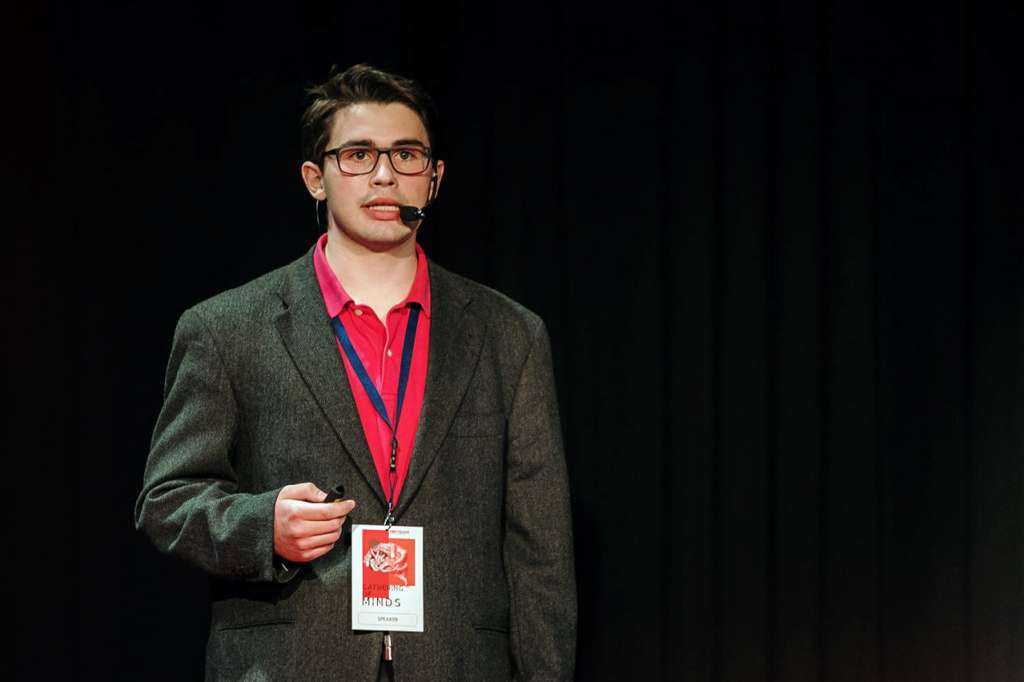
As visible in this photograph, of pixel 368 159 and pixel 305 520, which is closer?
→ pixel 305 520

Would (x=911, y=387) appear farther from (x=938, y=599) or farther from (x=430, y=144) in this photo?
(x=430, y=144)

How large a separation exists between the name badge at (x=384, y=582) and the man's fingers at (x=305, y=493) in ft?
0.44

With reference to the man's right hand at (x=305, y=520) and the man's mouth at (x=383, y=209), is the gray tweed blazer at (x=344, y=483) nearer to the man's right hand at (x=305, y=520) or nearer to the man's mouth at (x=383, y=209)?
the man's right hand at (x=305, y=520)

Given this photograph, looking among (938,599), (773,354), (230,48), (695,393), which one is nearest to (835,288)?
(773,354)

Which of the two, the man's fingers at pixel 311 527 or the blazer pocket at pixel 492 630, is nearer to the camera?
the man's fingers at pixel 311 527

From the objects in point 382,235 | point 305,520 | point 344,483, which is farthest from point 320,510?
point 382,235

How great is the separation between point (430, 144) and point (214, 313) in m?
0.50

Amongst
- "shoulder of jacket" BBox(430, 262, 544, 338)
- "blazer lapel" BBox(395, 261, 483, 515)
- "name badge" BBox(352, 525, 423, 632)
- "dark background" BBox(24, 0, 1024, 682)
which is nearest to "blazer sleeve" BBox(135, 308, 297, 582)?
"name badge" BBox(352, 525, 423, 632)

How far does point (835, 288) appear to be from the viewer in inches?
137

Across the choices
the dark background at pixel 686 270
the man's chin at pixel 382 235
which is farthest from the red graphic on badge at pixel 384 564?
the dark background at pixel 686 270

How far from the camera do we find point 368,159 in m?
2.46

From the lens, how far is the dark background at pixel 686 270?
3.36m

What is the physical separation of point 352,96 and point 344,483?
70 centimetres

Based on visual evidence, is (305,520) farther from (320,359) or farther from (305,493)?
(320,359)
